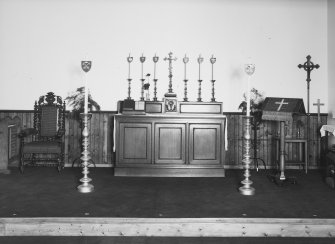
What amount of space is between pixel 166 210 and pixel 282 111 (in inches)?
102

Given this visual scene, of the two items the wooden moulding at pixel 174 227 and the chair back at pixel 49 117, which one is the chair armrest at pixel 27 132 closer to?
the chair back at pixel 49 117

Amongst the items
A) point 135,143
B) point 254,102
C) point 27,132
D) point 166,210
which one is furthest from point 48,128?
point 254,102

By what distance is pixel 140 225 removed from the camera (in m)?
3.94

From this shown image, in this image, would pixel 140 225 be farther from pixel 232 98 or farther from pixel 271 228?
pixel 232 98

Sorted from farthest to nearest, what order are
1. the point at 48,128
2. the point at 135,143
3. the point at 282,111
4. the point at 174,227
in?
the point at 48,128 < the point at 135,143 < the point at 282,111 < the point at 174,227

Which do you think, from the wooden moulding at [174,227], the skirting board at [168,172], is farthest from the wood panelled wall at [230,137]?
the wooden moulding at [174,227]

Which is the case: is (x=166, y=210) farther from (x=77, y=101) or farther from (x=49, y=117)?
(x=77, y=101)

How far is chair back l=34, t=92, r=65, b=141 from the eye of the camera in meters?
7.02

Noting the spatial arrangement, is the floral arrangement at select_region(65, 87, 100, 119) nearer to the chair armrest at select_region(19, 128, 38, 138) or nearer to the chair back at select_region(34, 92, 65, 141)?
the chair back at select_region(34, 92, 65, 141)

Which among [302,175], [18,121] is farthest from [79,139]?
[302,175]

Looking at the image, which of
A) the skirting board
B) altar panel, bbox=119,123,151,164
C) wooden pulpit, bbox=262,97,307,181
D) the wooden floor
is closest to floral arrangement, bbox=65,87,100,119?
altar panel, bbox=119,123,151,164

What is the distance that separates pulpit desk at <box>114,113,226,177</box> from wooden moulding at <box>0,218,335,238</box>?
2422 millimetres

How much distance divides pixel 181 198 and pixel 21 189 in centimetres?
242

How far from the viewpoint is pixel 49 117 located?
7035 mm
